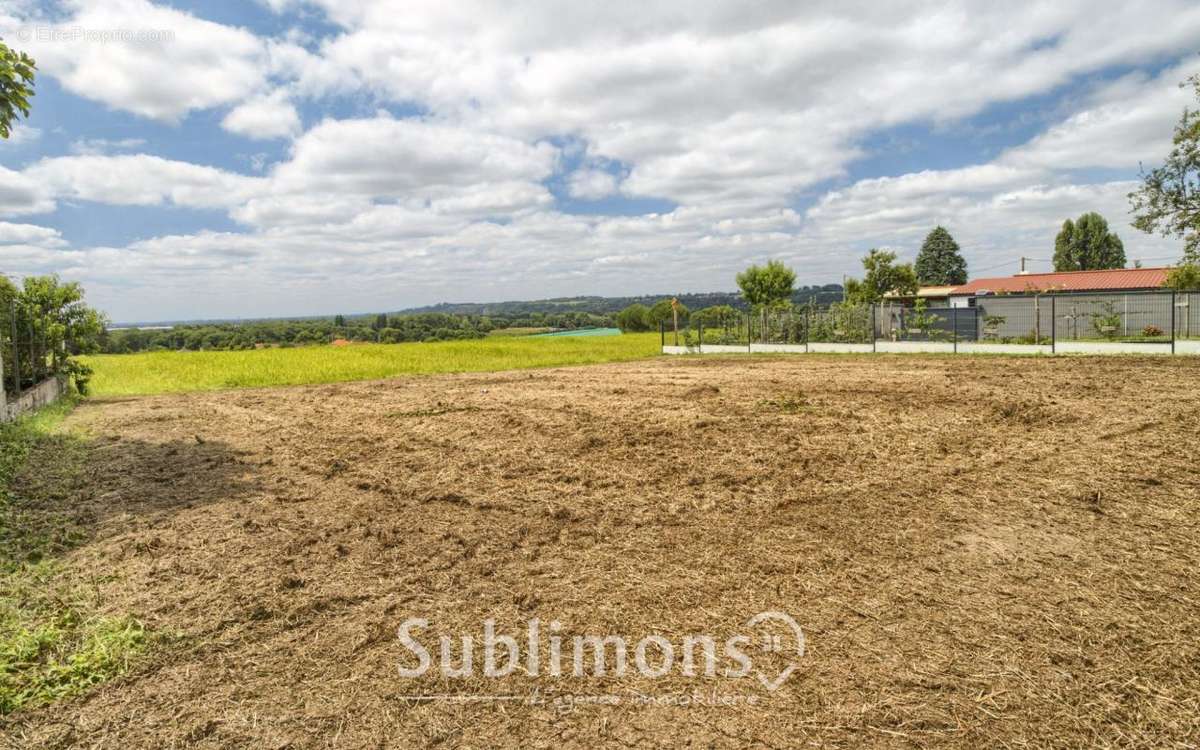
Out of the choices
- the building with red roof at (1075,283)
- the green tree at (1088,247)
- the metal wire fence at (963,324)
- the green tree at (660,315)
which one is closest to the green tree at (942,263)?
the green tree at (1088,247)

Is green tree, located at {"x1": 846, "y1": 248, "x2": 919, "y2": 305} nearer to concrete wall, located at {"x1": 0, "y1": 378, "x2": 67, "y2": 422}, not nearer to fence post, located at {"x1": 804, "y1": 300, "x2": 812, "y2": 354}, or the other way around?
fence post, located at {"x1": 804, "y1": 300, "x2": 812, "y2": 354}

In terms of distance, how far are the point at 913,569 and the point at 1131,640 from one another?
1070 millimetres

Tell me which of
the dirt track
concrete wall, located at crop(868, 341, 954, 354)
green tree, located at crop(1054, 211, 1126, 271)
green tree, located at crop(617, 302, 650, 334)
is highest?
green tree, located at crop(1054, 211, 1126, 271)

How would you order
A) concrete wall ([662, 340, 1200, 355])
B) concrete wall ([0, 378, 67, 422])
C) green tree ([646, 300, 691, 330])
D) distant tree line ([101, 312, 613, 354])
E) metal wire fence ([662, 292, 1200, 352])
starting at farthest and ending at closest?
1. green tree ([646, 300, 691, 330])
2. distant tree line ([101, 312, 613, 354])
3. metal wire fence ([662, 292, 1200, 352])
4. concrete wall ([662, 340, 1200, 355])
5. concrete wall ([0, 378, 67, 422])

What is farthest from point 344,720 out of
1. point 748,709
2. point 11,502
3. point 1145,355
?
point 1145,355

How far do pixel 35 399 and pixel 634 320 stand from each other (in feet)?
194

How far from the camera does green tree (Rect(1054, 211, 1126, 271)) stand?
6381cm

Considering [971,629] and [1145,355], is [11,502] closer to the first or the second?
[971,629]

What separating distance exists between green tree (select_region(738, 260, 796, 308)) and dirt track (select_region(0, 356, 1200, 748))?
135 ft

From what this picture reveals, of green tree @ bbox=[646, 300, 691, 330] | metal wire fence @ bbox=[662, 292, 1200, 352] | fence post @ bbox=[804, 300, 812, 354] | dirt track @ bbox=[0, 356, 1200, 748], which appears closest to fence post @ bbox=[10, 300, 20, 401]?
dirt track @ bbox=[0, 356, 1200, 748]

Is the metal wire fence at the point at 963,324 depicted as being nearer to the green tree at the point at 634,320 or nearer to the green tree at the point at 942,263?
the green tree at the point at 634,320

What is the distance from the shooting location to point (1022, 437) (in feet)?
24.5

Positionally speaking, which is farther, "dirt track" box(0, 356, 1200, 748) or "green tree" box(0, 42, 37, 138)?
"green tree" box(0, 42, 37, 138)

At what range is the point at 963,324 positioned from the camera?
26.4 m
